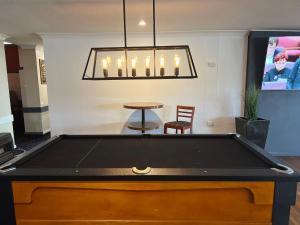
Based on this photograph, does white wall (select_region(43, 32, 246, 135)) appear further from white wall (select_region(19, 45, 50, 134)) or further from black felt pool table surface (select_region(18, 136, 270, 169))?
black felt pool table surface (select_region(18, 136, 270, 169))

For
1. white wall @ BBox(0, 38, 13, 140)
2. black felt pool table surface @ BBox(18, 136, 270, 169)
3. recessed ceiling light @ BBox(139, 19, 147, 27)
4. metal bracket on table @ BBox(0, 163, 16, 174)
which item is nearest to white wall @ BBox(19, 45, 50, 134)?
white wall @ BBox(0, 38, 13, 140)

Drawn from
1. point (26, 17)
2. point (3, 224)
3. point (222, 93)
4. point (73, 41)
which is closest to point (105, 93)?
point (73, 41)

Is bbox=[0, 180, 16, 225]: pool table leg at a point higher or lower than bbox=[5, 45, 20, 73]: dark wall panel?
lower

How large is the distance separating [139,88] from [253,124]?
86.3 inches

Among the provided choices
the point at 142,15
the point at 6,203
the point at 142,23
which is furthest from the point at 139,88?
the point at 6,203

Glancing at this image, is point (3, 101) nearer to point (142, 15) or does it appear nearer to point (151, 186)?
point (142, 15)

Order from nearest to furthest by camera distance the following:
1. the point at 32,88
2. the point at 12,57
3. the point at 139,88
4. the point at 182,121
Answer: the point at 182,121 → the point at 139,88 → the point at 32,88 → the point at 12,57

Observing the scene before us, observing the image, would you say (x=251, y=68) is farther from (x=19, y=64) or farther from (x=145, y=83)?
(x=19, y=64)

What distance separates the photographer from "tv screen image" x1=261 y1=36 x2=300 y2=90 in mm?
3979

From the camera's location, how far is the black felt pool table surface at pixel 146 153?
180cm

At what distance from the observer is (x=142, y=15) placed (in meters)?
3.35

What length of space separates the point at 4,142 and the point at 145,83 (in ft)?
9.13

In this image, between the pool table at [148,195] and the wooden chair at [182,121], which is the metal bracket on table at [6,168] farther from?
the wooden chair at [182,121]

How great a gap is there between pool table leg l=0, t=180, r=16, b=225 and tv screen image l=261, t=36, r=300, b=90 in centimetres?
414
